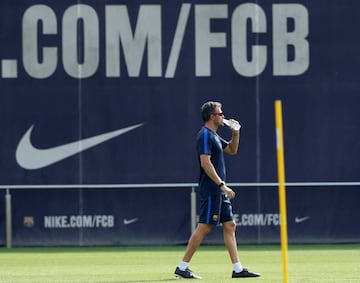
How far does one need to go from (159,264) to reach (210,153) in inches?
134

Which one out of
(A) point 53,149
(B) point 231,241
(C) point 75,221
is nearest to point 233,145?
(B) point 231,241

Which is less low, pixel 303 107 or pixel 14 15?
pixel 14 15

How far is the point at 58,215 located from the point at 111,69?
259 centimetres

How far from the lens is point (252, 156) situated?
1998 cm

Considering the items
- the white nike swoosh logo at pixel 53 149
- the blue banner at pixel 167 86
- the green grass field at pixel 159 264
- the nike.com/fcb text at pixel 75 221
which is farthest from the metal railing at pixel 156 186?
the green grass field at pixel 159 264

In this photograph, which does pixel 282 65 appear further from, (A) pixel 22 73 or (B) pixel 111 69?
(A) pixel 22 73

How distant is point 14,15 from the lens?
786 inches

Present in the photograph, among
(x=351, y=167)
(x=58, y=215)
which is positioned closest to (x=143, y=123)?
(x=58, y=215)

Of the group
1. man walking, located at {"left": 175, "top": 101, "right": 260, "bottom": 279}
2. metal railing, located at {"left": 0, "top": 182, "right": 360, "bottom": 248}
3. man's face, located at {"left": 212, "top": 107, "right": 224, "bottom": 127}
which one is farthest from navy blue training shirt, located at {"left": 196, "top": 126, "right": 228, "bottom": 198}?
metal railing, located at {"left": 0, "top": 182, "right": 360, "bottom": 248}

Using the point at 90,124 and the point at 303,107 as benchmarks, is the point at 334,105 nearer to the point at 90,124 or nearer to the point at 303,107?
the point at 303,107

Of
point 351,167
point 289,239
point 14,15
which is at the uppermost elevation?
point 14,15

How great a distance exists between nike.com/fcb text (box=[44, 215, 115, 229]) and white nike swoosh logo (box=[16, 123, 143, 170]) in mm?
976

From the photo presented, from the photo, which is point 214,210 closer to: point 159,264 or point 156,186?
point 159,264

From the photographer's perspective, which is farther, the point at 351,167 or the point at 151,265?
the point at 351,167
